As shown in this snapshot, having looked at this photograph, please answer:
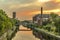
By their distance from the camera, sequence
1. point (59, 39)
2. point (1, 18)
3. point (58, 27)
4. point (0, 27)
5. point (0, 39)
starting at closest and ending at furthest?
point (0, 39) < point (59, 39) < point (0, 27) < point (1, 18) < point (58, 27)

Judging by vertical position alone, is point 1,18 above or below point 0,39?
above

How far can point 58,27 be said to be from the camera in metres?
59.1

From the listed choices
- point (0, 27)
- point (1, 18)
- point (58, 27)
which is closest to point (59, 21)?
point (58, 27)

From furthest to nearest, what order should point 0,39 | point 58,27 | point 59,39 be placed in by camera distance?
point 58,27 → point 59,39 → point 0,39

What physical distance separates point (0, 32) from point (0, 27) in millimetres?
2063

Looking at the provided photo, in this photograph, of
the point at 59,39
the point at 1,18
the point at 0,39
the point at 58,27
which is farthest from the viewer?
the point at 58,27

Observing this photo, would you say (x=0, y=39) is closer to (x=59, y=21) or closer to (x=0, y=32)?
(x=0, y=32)

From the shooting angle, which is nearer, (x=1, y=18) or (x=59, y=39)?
(x=59, y=39)

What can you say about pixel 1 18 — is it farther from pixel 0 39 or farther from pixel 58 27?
pixel 0 39

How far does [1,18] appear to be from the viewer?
175 ft

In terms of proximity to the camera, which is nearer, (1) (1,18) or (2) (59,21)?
(1) (1,18)

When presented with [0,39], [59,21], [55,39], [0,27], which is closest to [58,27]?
[59,21]

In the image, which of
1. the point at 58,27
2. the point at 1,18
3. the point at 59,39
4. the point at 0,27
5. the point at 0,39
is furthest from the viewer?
the point at 58,27

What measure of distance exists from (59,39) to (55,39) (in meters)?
3.31
